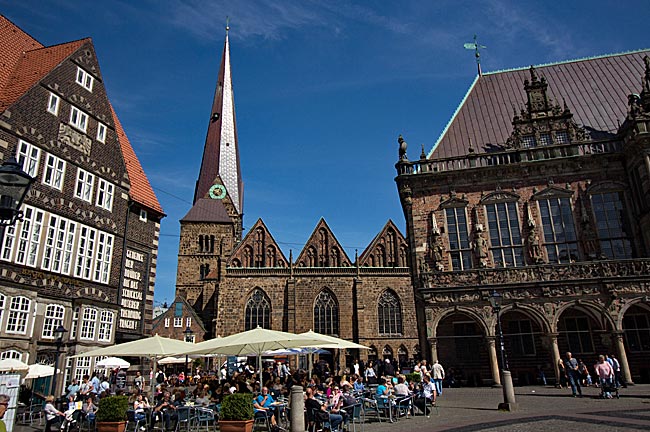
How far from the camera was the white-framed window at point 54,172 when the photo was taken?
789 inches

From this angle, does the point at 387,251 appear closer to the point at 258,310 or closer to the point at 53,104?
the point at 258,310

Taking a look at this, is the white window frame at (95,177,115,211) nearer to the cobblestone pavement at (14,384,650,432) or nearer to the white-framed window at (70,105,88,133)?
the white-framed window at (70,105,88,133)

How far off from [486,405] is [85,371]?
1823 centimetres

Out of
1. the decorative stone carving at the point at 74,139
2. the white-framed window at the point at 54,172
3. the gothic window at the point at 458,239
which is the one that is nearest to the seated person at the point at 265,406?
the gothic window at the point at 458,239

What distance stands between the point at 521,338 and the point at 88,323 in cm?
2052

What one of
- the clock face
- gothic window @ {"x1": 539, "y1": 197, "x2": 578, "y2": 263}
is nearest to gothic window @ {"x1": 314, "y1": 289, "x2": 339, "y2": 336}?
gothic window @ {"x1": 539, "y1": 197, "x2": 578, "y2": 263}

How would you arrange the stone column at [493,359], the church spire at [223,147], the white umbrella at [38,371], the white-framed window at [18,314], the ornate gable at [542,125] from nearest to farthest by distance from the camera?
the white umbrella at [38,371]
the white-framed window at [18,314]
the stone column at [493,359]
the ornate gable at [542,125]
the church spire at [223,147]

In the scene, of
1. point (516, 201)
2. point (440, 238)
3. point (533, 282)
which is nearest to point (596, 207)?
point (516, 201)

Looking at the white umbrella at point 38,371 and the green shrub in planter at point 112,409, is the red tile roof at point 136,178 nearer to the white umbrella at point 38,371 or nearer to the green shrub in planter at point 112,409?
the white umbrella at point 38,371

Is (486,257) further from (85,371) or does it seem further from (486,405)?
(85,371)

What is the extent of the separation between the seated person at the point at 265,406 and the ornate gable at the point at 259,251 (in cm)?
3145

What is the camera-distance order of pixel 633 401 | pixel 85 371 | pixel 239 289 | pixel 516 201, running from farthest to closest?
pixel 239 289, pixel 516 201, pixel 85 371, pixel 633 401

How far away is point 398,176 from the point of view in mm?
24438

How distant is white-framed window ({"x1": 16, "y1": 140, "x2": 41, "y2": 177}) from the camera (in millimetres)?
18766
